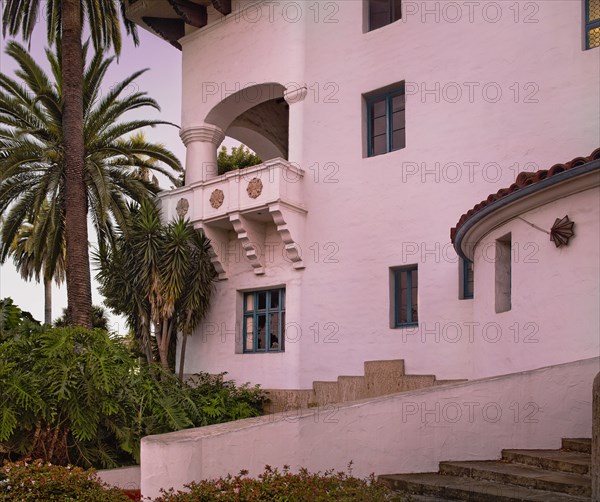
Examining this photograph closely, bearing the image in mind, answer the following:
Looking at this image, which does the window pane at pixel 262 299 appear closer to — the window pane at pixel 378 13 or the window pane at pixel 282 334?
the window pane at pixel 282 334

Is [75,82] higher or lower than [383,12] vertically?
lower

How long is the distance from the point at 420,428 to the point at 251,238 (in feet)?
33.8

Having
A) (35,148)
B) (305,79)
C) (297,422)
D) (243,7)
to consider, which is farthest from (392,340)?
(35,148)

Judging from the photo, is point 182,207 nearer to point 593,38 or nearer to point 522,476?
point 593,38

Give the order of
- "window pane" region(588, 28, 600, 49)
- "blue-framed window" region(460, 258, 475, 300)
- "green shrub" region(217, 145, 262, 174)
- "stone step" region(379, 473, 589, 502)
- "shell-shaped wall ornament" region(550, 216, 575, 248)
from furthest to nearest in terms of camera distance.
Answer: "green shrub" region(217, 145, 262, 174)
"blue-framed window" region(460, 258, 475, 300)
"window pane" region(588, 28, 600, 49)
"shell-shaped wall ornament" region(550, 216, 575, 248)
"stone step" region(379, 473, 589, 502)

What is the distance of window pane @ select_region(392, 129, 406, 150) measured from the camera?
54.0ft

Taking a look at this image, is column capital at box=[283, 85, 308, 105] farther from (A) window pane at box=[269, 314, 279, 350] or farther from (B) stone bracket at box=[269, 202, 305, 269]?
(A) window pane at box=[269, 314, 279, 350]

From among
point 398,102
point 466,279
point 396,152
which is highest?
point 398,102

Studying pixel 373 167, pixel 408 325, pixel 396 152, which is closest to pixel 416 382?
pixel 408 325

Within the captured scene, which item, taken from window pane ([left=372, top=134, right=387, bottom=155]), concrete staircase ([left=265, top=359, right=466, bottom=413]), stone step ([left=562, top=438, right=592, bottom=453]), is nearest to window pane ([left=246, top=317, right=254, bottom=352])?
concrete staircase ([left=265, top=359, right=466, bottom=413])

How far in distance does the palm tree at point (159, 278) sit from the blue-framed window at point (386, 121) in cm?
481

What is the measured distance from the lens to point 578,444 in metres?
7.65

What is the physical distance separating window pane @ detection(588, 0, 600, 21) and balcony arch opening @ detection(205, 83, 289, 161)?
7.85m

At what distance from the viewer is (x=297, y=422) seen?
24.9 feet
